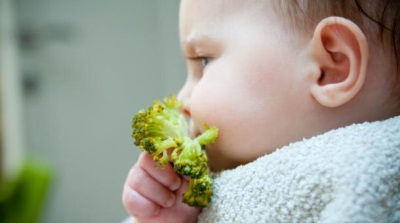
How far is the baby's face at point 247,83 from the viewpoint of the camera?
69 cm

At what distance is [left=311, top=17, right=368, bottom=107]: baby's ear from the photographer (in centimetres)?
66

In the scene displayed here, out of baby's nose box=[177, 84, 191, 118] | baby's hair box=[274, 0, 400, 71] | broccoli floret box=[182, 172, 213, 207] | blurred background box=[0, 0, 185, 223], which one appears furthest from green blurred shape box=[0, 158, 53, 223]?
baby's hair box=[274, 0, 400, 71]

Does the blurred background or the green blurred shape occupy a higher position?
the blurred background

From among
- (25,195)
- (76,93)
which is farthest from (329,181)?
(76,93)

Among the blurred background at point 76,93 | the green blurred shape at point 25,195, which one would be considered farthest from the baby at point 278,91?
the green blurred shape at point 25,195

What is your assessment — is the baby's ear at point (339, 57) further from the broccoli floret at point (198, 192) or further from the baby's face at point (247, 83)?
the broccoli floret at point (198, 192)

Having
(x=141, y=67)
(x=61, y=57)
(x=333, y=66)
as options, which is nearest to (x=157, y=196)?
(x=333, y=66)

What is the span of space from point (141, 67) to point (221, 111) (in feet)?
7.17

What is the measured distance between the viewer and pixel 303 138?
0.68 m

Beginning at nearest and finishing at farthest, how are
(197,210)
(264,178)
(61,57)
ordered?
(264,178) < (197,210) < (61,57)

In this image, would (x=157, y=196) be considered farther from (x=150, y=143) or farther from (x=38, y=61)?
(x=38, y=61)

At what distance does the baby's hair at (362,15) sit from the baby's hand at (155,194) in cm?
29

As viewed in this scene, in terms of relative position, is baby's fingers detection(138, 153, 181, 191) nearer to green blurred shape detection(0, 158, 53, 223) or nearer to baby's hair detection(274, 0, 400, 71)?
baby's hair detection(274, 0, 400, 71)

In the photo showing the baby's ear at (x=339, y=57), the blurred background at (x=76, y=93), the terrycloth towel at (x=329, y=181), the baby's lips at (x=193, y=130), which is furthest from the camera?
the blurred background at (x=76, y=93)
